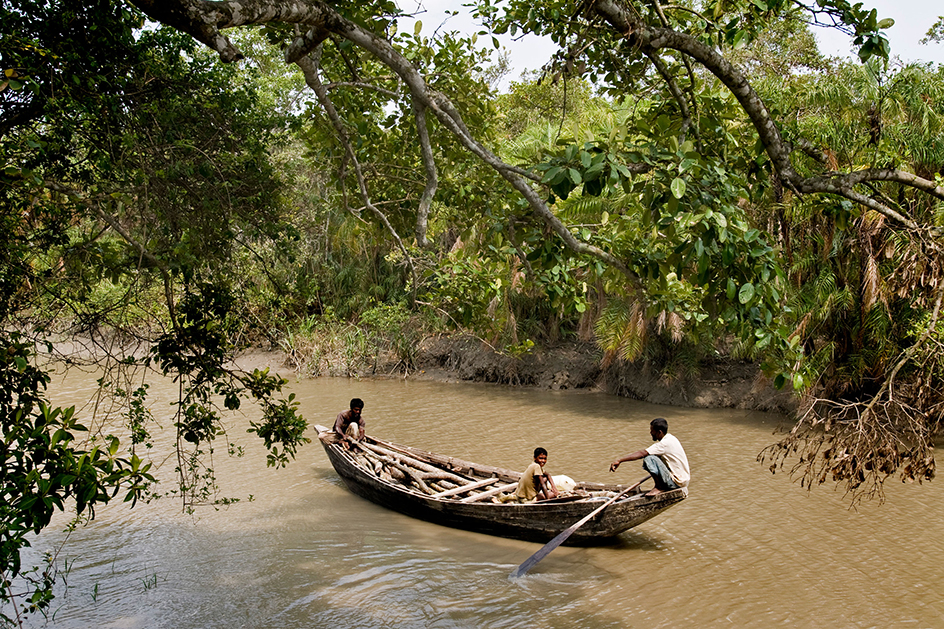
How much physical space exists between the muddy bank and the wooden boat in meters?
6.55

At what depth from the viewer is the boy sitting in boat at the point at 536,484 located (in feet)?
24.5

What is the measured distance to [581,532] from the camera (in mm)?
7320

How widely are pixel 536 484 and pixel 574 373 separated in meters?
9.23

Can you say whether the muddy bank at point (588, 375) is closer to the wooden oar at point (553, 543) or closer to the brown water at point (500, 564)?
the brown water at point (500, 564)

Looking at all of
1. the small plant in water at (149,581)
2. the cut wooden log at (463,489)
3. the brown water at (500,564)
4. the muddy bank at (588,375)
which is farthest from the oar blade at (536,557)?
the muddy bank at (588,375)

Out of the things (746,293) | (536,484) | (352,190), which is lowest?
(536,484)

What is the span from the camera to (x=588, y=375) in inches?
649

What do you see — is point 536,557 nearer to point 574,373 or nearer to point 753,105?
point 753,105

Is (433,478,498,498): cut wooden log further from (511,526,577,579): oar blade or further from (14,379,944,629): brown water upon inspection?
(511,526,577,579): oar blade

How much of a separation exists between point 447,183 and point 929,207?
8.71 metres

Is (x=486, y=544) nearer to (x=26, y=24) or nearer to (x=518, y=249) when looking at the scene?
(x=518, y=249)

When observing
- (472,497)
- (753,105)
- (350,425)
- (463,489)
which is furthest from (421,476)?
(753,105)

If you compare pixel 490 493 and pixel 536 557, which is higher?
pixel 490 493

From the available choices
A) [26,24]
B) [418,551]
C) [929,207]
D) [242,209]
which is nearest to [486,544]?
[418,551]
